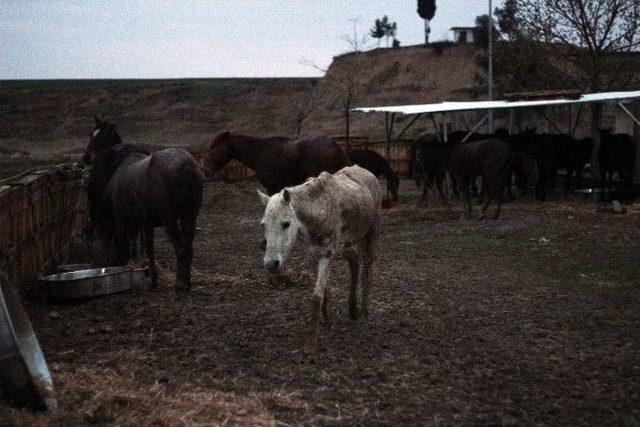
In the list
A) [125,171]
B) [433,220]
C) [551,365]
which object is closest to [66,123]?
[433,220]

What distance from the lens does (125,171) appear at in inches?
384

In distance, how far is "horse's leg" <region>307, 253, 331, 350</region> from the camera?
21.2ft

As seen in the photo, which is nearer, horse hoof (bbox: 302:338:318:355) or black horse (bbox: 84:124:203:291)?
horse hoof (bbox: 302:338:318:355)

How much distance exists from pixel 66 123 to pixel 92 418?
63.1 metres

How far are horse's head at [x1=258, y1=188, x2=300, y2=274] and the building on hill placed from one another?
2661 inches

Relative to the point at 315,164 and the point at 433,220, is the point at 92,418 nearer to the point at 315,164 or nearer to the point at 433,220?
the point at 315,164

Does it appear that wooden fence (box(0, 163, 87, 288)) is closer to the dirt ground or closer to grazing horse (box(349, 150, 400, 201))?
the dirt ground

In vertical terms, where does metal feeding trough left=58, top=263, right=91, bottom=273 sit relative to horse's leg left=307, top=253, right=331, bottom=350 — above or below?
below

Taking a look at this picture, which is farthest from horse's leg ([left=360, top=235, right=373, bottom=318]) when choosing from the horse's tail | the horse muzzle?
the horse's tail

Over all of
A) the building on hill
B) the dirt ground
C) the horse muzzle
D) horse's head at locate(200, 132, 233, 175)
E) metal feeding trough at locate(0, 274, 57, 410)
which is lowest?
the dirt ground

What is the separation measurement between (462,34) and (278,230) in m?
68.9

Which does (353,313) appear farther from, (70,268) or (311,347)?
(70,268)

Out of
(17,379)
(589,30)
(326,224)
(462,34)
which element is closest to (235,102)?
(462,34)

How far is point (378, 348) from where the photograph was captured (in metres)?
6.65
